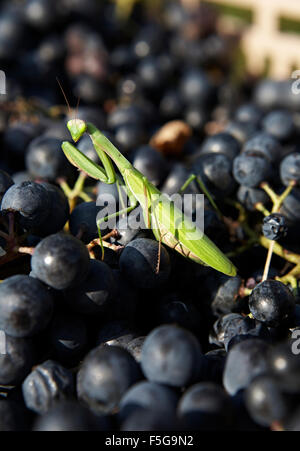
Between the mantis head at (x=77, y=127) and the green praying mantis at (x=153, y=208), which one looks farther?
the mantis head at (x=77, y=127)

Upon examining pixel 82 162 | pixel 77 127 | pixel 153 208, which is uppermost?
pixel 77 127

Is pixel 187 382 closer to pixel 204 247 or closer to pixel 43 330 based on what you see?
pixel 43 330

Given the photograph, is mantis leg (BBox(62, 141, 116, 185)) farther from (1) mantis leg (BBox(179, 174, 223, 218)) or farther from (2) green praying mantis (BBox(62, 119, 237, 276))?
(1) mantis leg (BBox(179, 174, 223, 218))

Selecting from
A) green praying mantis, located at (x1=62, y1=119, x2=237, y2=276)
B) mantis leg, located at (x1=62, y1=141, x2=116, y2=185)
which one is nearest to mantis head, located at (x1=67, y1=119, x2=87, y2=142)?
green praying mantis, located at (x1=62, y1=119, x2=237, y2=276)

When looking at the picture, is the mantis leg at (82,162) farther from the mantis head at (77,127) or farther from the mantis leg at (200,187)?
the mantis leg at (200,187)

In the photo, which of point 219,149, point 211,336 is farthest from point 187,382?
point 219,149

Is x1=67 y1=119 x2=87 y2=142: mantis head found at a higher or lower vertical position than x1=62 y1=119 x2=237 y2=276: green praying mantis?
higher

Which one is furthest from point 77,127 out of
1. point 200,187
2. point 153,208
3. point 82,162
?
point 200,187

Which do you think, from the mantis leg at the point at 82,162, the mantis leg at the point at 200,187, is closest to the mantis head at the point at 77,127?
the mantis leg at the point at 82,162

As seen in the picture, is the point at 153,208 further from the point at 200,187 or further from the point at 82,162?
the point at 82,162
